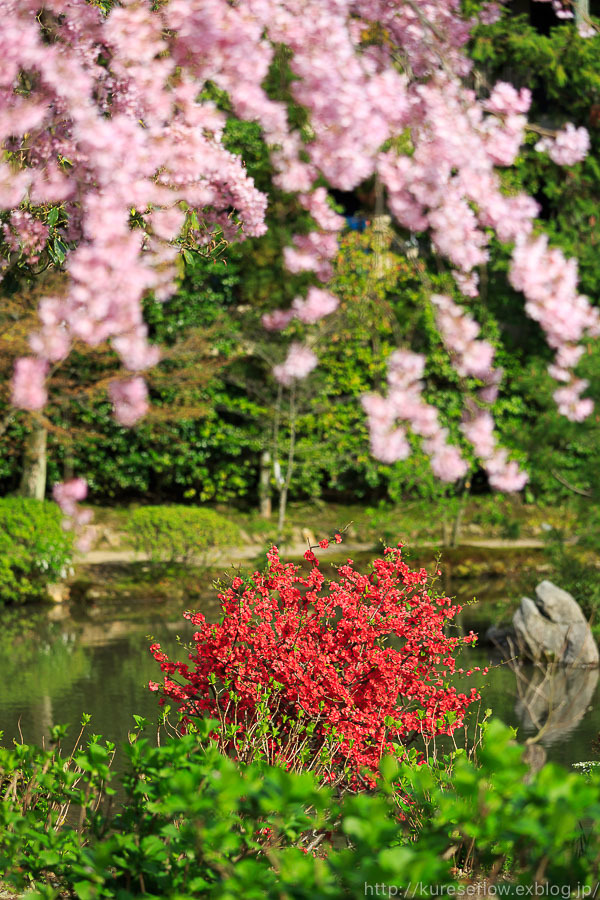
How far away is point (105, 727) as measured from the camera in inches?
279

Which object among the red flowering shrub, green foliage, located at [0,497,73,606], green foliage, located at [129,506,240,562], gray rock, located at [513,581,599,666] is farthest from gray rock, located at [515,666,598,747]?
green foliage, located at [0,497,73,606]

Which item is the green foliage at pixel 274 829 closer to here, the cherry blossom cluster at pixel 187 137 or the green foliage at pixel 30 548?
the cherry blossom cluster at pixel 187 137

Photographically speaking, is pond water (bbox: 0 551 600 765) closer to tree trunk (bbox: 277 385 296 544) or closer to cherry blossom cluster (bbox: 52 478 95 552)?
cherry blossom cluster (bbox: 52 478 95 552)

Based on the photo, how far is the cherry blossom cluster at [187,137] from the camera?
412 cm

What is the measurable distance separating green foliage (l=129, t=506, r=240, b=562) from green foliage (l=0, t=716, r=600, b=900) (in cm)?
858

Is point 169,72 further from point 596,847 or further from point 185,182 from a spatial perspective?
point 596,847

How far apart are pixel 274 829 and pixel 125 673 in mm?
6028

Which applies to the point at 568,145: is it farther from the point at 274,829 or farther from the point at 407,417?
the point at 274,829

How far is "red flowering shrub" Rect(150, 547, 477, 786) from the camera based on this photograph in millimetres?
4402

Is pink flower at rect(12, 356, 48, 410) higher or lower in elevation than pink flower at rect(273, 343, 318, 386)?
higher

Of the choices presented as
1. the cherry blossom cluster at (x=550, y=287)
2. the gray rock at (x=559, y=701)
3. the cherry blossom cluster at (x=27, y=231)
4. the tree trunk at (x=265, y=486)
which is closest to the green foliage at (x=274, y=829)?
the cherry blossom cluster at (x=27, y=231)

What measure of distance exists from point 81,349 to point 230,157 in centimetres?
818

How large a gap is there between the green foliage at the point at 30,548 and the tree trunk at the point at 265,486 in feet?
14.9

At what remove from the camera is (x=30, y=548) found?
11984 mm
